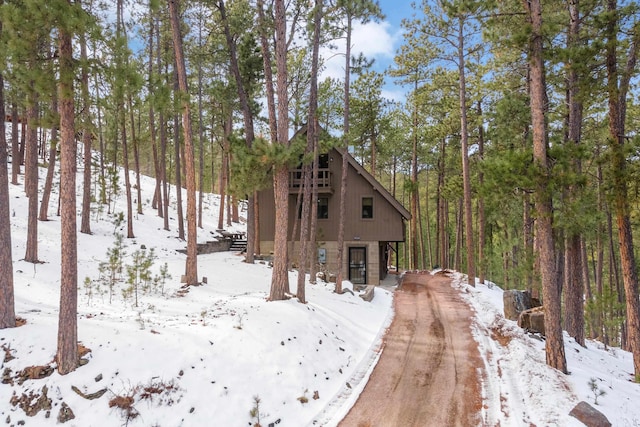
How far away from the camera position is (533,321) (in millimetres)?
11328

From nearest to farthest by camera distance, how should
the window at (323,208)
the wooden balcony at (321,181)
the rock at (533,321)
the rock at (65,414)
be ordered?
the rock at (65,414) → the rock at (533,321) → the wooden balcony at (321,181) → the window at (323,208)

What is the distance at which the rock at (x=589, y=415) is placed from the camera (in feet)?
20.2

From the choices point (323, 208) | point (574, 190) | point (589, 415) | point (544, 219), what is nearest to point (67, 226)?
point (589, 415)

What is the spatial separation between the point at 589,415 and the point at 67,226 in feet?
31.9

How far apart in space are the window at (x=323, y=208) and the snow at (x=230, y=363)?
10.1 metres

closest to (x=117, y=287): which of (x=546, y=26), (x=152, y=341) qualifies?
(x=152, y=341)

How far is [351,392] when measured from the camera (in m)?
7.81

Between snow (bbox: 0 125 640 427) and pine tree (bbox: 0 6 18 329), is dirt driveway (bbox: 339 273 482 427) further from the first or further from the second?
pine tree (bbox: 0 6 18 329)

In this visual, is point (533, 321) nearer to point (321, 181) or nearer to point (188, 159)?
point (188, 159)

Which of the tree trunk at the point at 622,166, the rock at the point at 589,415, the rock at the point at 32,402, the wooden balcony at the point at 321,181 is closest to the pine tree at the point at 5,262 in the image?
the rock at the point at 32,402

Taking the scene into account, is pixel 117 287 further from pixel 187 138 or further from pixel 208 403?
pixel 208 403

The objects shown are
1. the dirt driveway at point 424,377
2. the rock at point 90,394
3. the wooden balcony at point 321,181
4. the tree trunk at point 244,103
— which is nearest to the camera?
the rock at point 90,394

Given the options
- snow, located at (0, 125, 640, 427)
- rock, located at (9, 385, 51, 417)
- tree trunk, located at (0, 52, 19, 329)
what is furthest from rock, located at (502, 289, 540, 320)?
tree trunk, located at (0, 52, 19, 329)

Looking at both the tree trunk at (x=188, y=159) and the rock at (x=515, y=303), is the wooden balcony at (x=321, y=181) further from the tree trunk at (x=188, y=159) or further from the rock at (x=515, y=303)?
the rock at (x=515, y=303)
